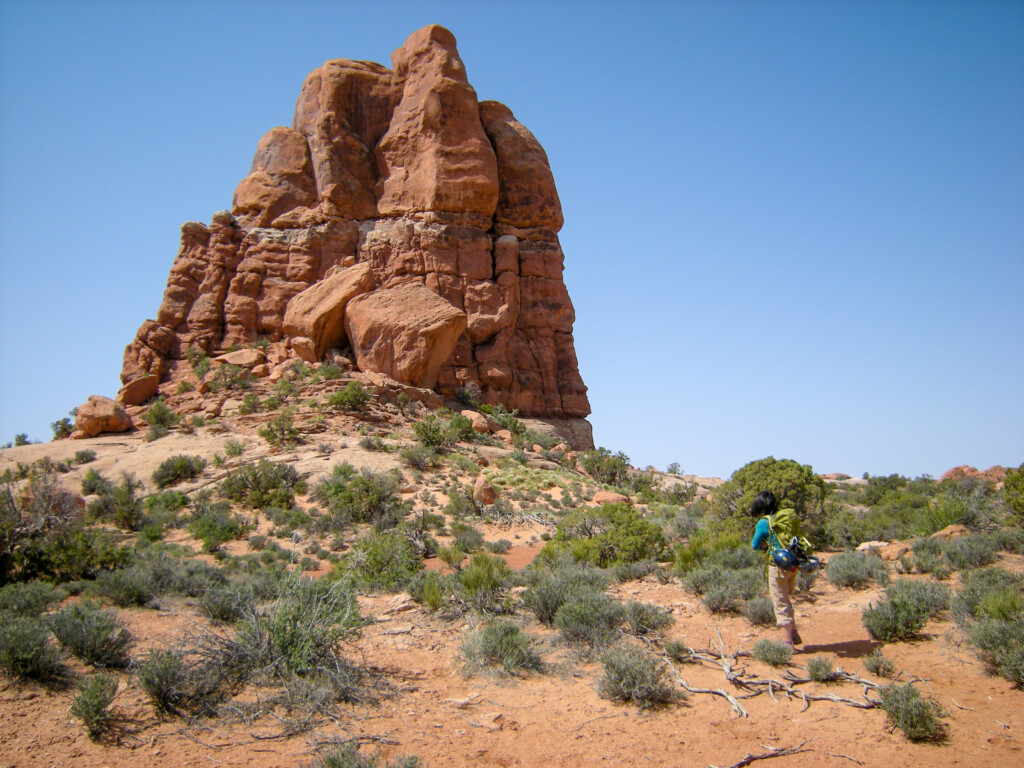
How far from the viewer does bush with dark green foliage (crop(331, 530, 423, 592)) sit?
999 cm

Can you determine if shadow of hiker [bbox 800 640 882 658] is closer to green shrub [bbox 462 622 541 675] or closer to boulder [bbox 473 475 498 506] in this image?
green shrub [bbox 462 622 541 675]

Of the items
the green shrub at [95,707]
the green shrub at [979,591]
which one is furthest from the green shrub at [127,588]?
the green shrub at [979,591]

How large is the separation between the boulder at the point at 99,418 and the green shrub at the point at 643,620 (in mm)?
23151

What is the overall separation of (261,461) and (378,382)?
21.1 ft

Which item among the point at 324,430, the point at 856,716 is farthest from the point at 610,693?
the point at 324,430

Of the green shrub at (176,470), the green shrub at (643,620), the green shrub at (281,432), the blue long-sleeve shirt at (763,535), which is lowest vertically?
the green shrub at (643,620)

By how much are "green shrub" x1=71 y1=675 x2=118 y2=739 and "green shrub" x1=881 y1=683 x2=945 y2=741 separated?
6123 mm

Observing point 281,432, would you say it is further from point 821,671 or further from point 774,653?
point 821,671

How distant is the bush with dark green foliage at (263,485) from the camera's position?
17469mm

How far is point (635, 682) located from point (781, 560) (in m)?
2.08

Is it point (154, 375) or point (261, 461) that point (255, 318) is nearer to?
point (154, 375)

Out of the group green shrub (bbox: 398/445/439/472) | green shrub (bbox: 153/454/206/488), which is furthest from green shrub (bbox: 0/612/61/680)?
green shrub (bbox: 153/454/206/488)

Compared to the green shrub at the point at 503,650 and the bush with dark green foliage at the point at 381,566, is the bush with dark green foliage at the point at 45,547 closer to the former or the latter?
the bush with dark green foliage at the point at 381,566

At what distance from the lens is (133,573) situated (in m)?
9.31
